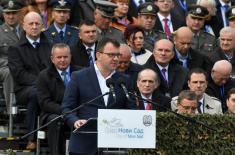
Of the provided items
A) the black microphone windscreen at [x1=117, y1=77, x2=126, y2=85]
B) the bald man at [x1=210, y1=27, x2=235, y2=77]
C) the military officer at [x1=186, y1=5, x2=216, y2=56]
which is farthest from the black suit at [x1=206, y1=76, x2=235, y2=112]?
the black microphone windscreen at [x1=117, y1=77, x2=126, y2=85]

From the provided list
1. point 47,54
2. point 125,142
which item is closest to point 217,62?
point 47,54

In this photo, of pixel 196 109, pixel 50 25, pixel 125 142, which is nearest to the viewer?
pixel 125 142

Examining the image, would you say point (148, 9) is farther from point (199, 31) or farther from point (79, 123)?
point (79, 123)

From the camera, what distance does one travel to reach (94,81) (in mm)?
10906

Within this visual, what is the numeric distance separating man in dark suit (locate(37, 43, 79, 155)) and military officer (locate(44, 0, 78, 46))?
1254 millimetres

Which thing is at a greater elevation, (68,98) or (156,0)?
(156,0)

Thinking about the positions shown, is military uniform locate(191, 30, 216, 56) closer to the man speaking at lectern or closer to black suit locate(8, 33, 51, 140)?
black suit locate(8, 33, 51, 140)

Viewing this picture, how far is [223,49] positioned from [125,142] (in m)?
6.51

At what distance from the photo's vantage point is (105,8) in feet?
51.9

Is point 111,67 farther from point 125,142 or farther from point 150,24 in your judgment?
point 150,24

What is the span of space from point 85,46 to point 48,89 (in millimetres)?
1372

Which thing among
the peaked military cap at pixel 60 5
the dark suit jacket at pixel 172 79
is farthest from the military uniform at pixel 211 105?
the peaked military cap at pixel 60 5

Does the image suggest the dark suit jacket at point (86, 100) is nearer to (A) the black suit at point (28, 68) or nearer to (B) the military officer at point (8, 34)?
(A) the black suit at point (28, 68)

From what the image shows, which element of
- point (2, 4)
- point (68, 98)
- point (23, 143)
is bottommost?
point (23, 143)
